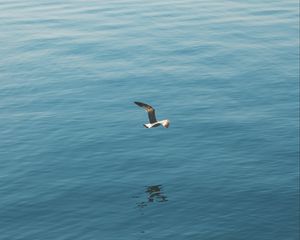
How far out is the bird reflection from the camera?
3511 inches

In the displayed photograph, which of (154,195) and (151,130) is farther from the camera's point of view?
(151,130)

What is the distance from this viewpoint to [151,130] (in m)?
113

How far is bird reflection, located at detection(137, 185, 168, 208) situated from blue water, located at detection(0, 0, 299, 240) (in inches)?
10.9

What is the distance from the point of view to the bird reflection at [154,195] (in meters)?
89.2

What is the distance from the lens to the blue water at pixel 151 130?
85.8 meters

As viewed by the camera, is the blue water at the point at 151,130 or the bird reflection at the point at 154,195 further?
the bird reflection at the point at 154,195

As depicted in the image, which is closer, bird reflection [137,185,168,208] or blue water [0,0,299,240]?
blue water [0,0,299,240]

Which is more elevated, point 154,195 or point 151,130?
point 151,130

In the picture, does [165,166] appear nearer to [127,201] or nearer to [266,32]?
[127,201]

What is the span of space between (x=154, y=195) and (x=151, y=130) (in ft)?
76.4

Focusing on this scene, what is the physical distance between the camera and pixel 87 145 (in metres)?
105

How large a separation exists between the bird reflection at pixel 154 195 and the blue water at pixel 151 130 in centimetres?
28

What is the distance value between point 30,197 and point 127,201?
13.4m

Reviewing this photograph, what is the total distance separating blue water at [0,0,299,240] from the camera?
281 feet
